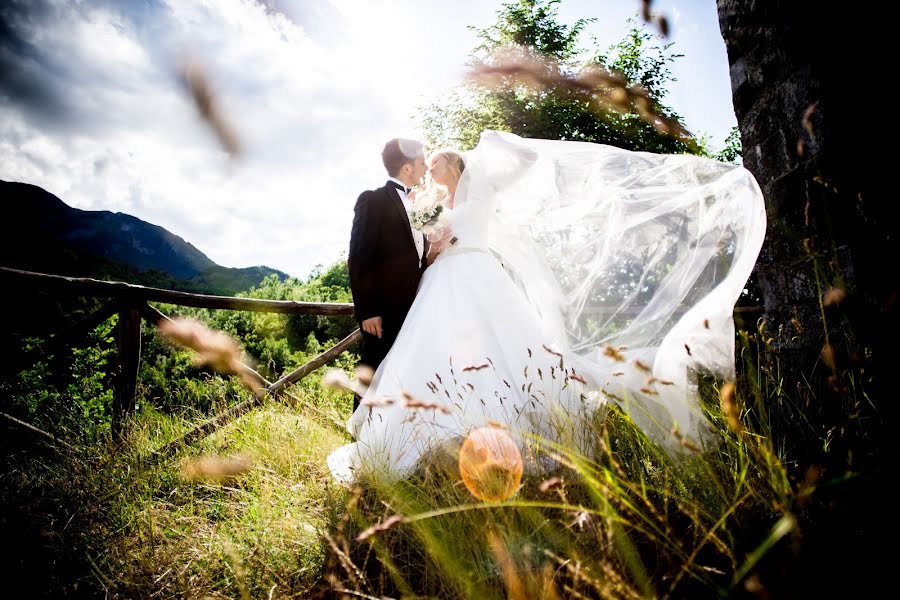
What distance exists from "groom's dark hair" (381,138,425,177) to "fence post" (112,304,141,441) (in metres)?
2.35

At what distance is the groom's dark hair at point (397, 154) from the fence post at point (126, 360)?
7.71ft

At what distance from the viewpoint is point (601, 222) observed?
2.48 m

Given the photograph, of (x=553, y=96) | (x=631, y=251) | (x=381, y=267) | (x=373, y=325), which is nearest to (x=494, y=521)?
(x=631, y=251)

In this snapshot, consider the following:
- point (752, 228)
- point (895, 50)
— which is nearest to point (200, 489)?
point (752, 228)

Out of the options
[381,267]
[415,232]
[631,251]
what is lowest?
[631,251]

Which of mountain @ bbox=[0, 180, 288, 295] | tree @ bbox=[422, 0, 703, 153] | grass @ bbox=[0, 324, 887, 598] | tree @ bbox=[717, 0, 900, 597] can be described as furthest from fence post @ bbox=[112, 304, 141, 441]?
tree @ bbox=[422, 0, 703, 153]

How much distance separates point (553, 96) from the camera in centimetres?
1438

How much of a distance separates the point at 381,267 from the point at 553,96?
45.5ft

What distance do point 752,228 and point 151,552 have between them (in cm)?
308

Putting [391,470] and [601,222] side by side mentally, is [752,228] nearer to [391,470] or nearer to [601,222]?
[601,222]

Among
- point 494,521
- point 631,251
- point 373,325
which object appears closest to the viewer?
point 494,521

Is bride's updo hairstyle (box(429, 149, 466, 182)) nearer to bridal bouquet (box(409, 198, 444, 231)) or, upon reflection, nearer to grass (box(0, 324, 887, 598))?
bridal bouquet (box(409, 198, 444, 231))

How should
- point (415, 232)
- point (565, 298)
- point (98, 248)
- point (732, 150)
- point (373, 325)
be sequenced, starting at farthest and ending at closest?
point (98, 248)
point (732, 150)
point (415, 232)
point (373, 325)
point (565, 298)

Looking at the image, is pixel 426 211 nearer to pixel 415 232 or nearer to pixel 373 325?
pixel 415 232
